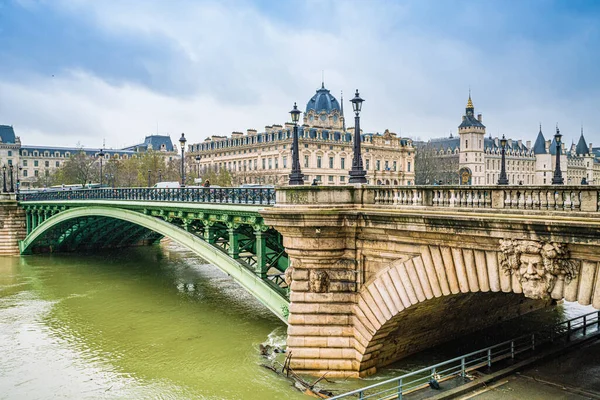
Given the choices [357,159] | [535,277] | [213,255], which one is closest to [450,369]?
[535,277]

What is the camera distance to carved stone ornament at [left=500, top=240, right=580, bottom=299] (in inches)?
427

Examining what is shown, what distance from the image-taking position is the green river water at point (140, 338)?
59.4 feet

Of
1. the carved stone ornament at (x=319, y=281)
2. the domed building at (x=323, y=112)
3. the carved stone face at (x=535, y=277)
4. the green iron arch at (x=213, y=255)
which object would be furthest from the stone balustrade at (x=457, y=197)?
the domed building at (x=323, y=112)

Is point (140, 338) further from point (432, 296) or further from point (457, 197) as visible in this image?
point (457, 197)

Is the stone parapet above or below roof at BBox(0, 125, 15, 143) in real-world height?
below

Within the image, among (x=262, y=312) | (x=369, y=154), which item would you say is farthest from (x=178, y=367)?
(x=369, y=154)

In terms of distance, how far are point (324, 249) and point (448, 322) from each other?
5775 millimetres

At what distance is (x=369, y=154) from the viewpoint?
92.2 m

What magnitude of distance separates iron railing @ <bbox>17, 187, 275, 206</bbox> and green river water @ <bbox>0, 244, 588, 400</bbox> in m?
5.49

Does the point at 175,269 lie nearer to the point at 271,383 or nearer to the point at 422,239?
the point at 271,383

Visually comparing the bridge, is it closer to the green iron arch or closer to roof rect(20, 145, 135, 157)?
the green iron arch

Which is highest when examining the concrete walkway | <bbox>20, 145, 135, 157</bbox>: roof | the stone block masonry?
<bbox>20, 145, 135, 157</bbox>: roof

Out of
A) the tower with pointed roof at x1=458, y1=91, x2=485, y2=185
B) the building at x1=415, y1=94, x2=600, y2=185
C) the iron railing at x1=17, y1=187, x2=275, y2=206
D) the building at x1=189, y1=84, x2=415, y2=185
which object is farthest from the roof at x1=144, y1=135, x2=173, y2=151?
the iron railing at x1=17, y1=187, x2=275, y2=206

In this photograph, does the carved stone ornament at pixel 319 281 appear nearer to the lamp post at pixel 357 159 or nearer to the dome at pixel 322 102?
the lamp post at pixel 357 159
